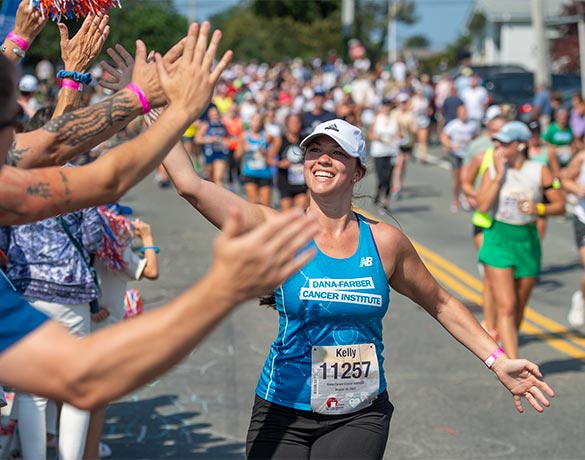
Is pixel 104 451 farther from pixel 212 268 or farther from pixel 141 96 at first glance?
pixel 212 268

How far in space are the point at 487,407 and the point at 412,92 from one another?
26379 mm

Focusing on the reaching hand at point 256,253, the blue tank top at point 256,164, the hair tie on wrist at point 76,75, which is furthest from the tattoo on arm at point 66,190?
the blue tank top at point 256,164

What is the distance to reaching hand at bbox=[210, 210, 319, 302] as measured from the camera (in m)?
2.48

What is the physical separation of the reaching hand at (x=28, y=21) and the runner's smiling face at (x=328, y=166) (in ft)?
4.14

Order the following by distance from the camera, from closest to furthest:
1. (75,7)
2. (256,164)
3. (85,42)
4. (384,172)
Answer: (75,7) → (85,42) → (256,164) → (384,172)

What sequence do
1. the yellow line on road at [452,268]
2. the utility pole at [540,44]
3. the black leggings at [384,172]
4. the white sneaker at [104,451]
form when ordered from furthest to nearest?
the utility pole at [540,44] < the black leggings at [384,172] < the yellow line on road at [452,268] < the white sneaker at [104,451]

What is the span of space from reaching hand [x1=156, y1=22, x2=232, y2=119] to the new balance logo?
1.45 meters

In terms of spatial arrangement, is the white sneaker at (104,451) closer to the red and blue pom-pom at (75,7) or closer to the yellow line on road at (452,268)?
the red and blue pom-pom at (75,7)

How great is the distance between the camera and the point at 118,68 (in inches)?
158

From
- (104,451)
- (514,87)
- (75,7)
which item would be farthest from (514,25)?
(75,7)

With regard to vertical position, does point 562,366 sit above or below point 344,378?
below

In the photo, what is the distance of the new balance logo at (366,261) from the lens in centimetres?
447

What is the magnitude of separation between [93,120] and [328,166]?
1.47m

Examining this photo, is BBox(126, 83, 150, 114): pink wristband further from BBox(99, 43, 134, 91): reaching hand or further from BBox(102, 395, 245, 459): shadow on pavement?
BBox(102, 395, 245, 459): shadow on pavement
